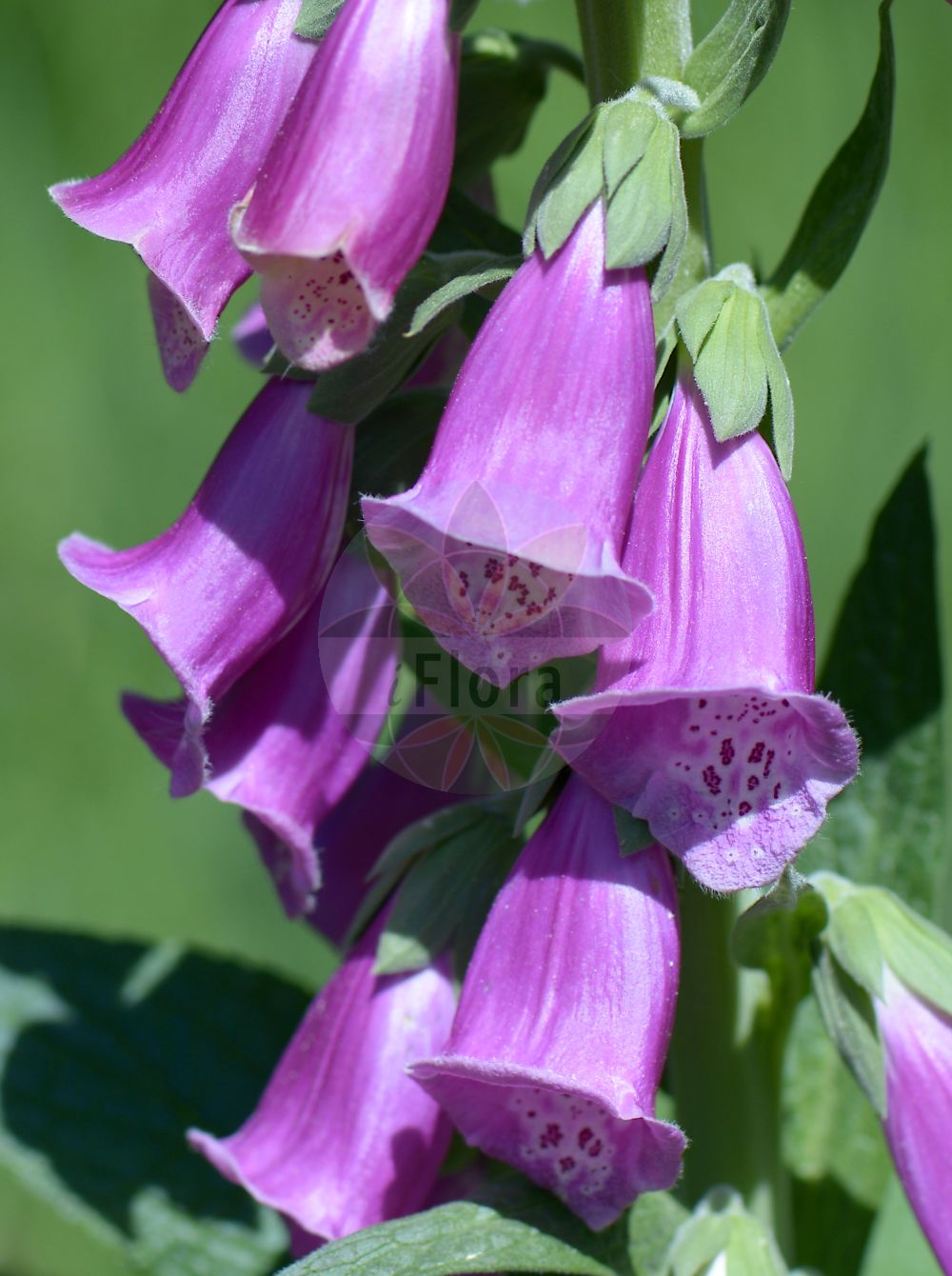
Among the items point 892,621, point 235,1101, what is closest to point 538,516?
point 892,621

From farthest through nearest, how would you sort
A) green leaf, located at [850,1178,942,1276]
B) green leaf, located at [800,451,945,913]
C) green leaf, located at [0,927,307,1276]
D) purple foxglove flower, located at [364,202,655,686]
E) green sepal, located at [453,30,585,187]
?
green leaf, located at [850,1178,942,1276] → green leaf, located at [0,927,307,1276] → green leaf, located at [800,451,945,913] → green sepal, located at [453,30,585,187] → purple foxglove flower, located at [364,202,655,686]

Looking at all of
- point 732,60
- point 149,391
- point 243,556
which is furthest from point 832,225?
point 149,391

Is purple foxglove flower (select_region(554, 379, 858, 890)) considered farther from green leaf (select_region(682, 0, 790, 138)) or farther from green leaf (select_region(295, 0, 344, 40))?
green leaf (select_region(295, 0, 344, 40))

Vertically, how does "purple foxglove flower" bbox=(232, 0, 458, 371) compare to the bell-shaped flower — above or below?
above

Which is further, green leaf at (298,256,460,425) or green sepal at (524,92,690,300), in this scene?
green leaf at (298,256,460,425)

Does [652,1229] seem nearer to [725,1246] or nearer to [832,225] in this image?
[725,1246]

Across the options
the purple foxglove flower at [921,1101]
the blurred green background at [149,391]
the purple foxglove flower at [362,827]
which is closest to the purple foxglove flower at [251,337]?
the purple foxglove flower at [362,827]

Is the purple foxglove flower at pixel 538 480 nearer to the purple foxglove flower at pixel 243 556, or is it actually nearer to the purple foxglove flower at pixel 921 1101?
the purple foxglove flower at pixel 243 556

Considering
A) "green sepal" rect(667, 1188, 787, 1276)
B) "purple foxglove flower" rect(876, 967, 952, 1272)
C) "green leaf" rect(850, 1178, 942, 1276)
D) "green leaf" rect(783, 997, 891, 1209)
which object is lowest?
"green leaf" rect(850, 1178, 942, 1276)

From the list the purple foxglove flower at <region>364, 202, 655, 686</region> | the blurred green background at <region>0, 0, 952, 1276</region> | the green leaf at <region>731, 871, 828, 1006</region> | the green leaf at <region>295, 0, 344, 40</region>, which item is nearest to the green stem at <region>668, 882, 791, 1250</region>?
the green leaf at <region>731, 871, 828, 1006</region>
